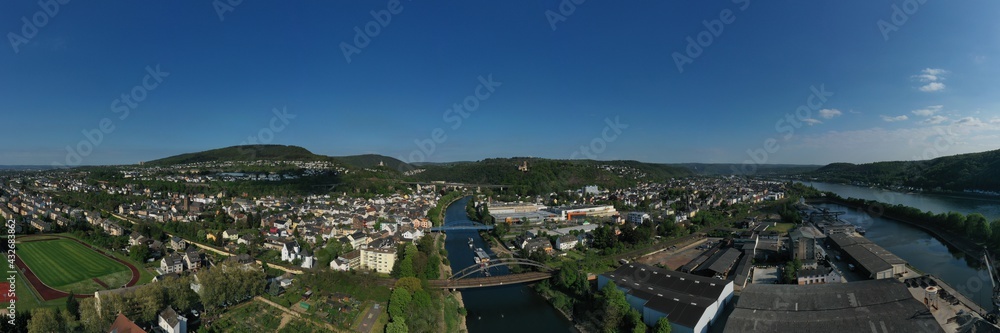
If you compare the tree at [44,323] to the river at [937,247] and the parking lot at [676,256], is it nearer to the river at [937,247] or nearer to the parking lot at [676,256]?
the parking lot at [676,256]

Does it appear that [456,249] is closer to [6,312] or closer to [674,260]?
[674,260]

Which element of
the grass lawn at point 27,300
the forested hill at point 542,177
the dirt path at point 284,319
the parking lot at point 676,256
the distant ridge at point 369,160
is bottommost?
the dirt path at point 284,319

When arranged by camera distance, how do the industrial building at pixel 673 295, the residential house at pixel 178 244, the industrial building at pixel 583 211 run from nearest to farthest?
the industrial building at pixel 673 295, the residential house at pixel 178 244, the industrial building at pixel 583 211

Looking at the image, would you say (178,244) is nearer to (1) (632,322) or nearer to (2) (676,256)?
(1) (632,322)

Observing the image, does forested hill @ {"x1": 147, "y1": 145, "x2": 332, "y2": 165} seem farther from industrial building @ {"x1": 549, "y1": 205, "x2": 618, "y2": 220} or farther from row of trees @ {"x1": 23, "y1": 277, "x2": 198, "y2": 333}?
row of trees @ {"x1": 23, "y1": 277, "x2": 198, "y2": 333}

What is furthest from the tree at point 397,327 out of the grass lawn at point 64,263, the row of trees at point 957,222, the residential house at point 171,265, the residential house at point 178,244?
the row of trees at point 957,222

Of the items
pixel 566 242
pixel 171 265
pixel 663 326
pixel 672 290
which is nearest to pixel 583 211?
pixel 566 242
